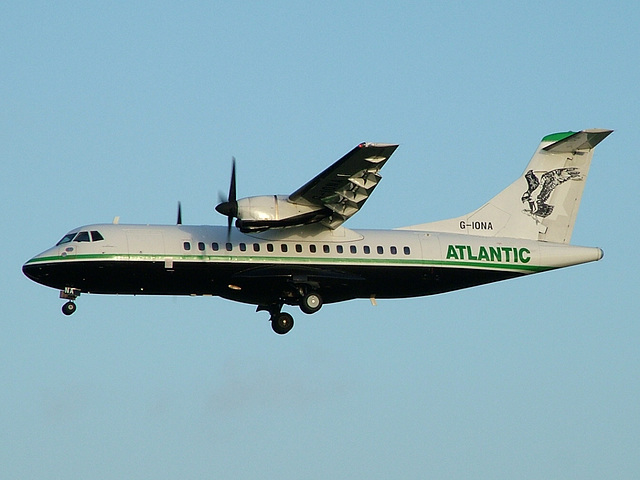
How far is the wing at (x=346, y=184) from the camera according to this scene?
26109 millimetres

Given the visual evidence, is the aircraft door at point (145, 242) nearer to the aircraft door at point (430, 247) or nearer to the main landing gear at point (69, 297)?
the main landing gear at point (69, 297)

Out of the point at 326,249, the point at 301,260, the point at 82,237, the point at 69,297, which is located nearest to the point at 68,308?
the point at 69,297

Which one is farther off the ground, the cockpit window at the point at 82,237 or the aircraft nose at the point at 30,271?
the cockpit window at the point at 82,237

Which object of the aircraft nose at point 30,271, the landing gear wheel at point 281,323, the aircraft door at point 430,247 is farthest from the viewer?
the landing gear wheel at point 281,323

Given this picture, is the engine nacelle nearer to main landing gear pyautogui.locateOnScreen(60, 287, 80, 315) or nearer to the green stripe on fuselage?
the green stripe on fuselage

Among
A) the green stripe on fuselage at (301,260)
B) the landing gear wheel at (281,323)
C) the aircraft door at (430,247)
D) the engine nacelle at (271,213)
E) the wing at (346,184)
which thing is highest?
the wing at (346,184)

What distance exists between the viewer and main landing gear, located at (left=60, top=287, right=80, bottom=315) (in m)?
28.7

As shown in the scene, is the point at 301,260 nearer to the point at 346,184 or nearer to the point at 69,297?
the point at 346,184

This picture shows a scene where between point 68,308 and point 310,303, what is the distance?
6327 millimetres

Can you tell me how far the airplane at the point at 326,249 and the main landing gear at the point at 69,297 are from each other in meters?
0.03

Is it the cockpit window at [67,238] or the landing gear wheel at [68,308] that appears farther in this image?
the landing gear wheel at [68,308]

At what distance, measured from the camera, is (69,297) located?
1131 inches

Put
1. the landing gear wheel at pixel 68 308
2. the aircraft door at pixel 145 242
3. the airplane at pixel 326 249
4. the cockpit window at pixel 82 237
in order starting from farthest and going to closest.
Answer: the landing gear wheel at pixel 68 308, the cockpit window at pixel 82 237, the aircraft door at pixel 145 242, the airplane at pixel 326 249

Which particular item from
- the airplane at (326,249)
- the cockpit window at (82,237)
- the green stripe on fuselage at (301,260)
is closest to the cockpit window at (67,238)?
the airplane at (326,249)
